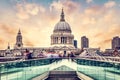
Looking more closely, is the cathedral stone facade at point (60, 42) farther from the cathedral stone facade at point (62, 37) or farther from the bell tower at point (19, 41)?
the bell tower at point (19, 41)

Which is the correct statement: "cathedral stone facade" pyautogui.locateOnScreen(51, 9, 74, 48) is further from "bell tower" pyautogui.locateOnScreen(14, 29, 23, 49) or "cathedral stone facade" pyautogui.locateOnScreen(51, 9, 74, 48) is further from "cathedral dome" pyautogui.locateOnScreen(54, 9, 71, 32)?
"bell tower" pyautogui.locateOnScreen(14, 29, 23, 49)

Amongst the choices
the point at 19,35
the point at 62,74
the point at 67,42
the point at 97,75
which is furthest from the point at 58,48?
the point at 97,75

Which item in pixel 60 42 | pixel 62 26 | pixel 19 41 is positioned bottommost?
pixel 60 42

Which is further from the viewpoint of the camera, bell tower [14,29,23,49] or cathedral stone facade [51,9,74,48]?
bell tower [14,29,23,49]

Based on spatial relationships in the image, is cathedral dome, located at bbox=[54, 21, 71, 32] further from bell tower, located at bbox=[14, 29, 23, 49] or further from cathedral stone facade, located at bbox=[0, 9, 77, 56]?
bell tower, located at bbox=[14, 29, 23, 49]

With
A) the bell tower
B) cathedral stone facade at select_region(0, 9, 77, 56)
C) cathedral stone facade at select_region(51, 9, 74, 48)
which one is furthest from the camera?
the bell tower

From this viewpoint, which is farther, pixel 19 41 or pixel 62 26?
pixel 19 41

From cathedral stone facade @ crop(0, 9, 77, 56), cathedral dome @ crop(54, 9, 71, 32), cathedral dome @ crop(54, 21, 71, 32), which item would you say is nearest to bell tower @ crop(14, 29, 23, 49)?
cathedral stone facade @ crop(0, 9, 77, 56)

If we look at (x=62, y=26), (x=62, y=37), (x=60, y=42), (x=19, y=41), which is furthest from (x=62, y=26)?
(x=19, y=41)

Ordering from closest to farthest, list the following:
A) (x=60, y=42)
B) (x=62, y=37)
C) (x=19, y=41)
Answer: (x=60, y=42) → (x=62, y=37) → (x=19, y=41)

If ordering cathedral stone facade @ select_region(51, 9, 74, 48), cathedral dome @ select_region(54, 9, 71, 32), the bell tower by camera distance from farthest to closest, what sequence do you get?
1. the bell tower
2. cathedral dome @ select_region(54, 9, 71, 32)
3. cathedral stone facade @ select_region(51, 9, 74, 48)

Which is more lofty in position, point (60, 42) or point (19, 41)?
point (19, 41)

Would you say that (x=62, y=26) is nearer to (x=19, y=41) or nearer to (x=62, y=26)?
(x=62, y=26)

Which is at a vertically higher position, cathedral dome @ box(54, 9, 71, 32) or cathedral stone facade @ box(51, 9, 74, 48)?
cathedral dome @ box(54, 9, 71, 32)
